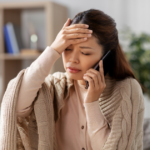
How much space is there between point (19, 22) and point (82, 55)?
7.18ft

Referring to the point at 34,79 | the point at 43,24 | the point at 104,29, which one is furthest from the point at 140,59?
the point at 34,79

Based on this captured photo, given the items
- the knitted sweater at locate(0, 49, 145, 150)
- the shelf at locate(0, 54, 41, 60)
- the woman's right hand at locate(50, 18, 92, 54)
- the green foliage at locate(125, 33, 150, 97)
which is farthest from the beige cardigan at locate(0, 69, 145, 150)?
the shelf at locate(0, 54, 41, 60)

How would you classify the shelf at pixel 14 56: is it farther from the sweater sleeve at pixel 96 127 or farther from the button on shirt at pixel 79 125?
the sweater sleeve at pixel 96 127

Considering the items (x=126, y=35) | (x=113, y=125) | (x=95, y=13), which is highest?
(x=95, y=13)

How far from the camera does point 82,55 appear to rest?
1.12 metres

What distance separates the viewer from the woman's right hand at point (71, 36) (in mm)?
1092

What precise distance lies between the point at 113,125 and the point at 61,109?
31 cm

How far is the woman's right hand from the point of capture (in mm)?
1092

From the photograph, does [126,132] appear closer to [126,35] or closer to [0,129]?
[0,129]

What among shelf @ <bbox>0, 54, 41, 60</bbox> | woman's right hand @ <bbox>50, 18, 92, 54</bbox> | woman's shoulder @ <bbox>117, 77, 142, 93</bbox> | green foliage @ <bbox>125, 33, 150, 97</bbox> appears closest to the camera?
woman's right hand @ <bbox>50, 18, 92, 54</bbox>

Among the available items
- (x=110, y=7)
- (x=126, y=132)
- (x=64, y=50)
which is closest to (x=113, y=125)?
(x=126, y=132)

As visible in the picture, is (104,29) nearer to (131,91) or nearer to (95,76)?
(95,76)

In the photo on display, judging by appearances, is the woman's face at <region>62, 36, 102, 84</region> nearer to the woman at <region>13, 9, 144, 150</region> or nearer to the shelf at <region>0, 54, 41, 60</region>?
the woman at <region>13, 9, 144, 150</region>

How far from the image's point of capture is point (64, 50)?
117 centimetres
